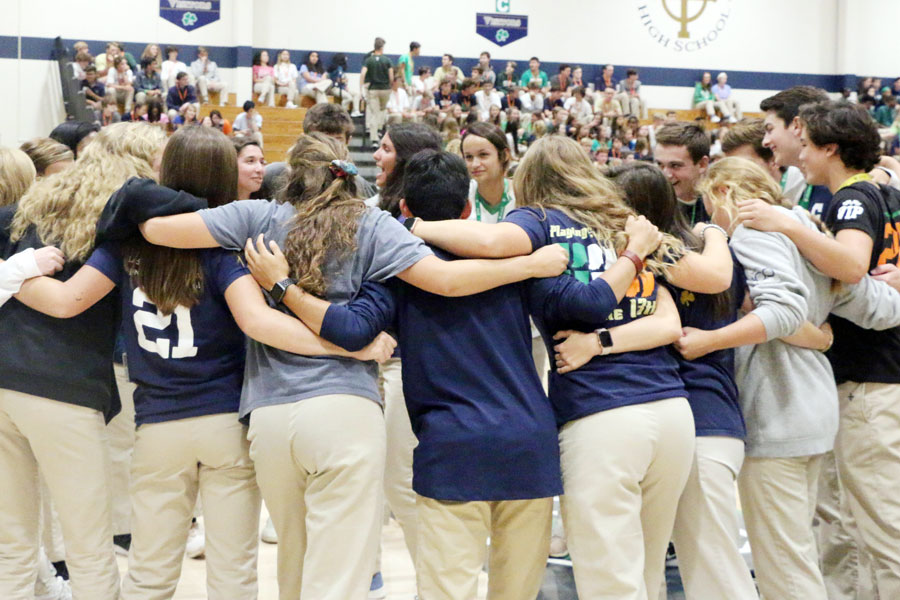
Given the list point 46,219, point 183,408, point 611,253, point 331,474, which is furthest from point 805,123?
point 46,219

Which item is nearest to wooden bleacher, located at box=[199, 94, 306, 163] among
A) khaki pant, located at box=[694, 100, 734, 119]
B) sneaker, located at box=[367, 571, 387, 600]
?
khaki pant, located at box=[694, 100, 734, 119]

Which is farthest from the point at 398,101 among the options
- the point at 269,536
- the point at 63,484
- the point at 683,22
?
the point at 63,484

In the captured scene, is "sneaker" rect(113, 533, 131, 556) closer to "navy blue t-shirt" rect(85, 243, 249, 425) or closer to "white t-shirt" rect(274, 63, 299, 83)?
"navy blue t-shirt" rect(85, 243, 249, 425)

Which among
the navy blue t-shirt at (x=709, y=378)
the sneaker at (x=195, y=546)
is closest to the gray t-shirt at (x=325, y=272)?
the navy blue t-shirt at (x=709, y=378)

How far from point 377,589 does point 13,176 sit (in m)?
2.05

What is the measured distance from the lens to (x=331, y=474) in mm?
2469

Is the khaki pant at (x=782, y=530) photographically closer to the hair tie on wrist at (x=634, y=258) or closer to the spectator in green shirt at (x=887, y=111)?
the hair tie on wrist at (x=634, y=258)

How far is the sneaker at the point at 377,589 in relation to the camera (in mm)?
3578

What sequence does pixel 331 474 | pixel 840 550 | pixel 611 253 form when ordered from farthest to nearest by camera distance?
1. pixel 840 550
2. pixel 611 253
3. pixel 331 474

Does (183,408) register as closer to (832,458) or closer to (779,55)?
(832,458)

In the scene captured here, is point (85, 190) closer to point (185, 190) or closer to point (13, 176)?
point (185, 190)

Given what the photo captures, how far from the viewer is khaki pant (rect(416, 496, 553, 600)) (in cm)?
244

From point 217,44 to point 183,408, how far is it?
17.6m

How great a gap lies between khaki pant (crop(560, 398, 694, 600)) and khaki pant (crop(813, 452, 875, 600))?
131cm
